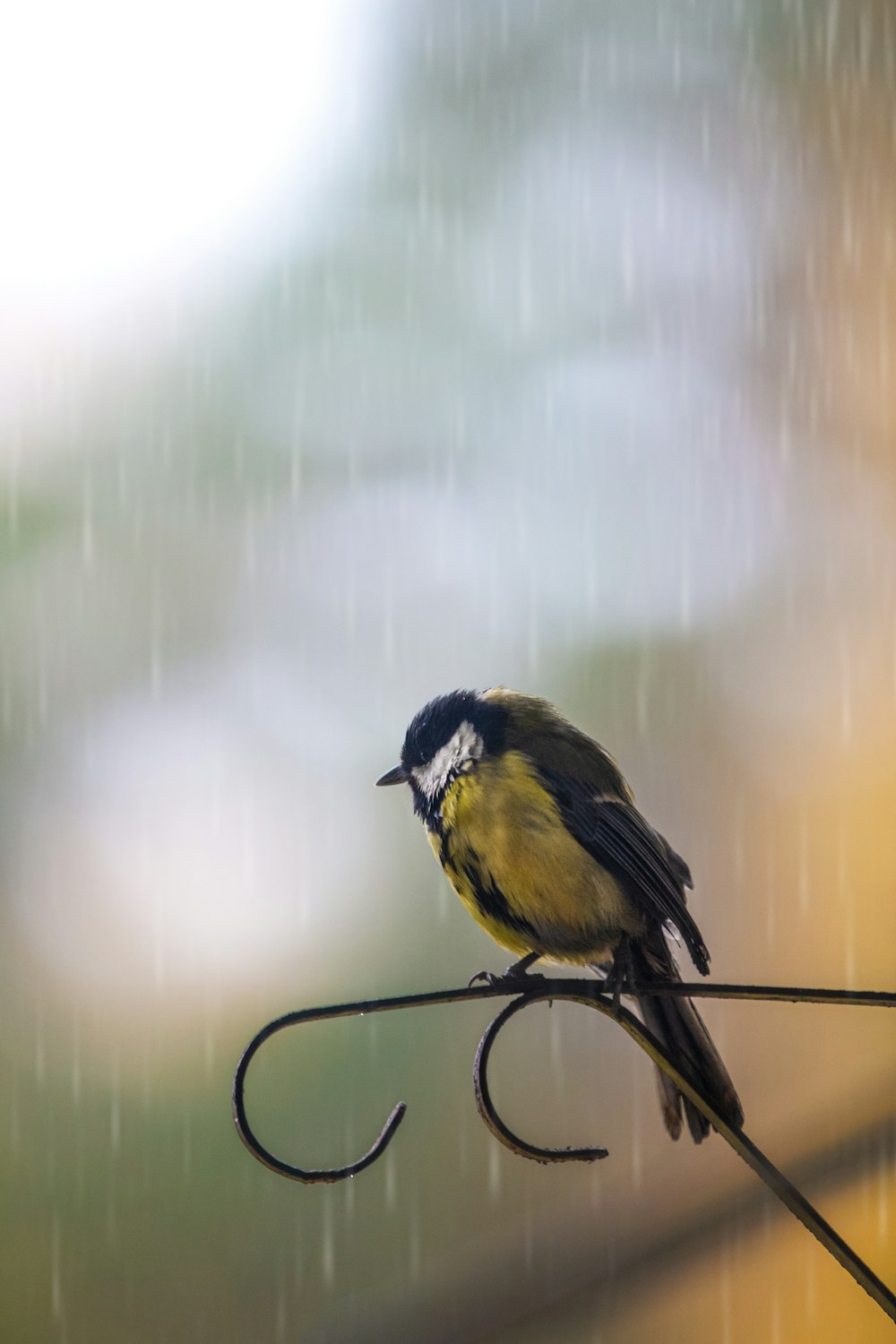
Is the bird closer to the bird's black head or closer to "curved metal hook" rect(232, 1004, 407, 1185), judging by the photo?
the bird's black head

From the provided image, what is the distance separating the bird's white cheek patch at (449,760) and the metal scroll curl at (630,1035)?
451 millimetres

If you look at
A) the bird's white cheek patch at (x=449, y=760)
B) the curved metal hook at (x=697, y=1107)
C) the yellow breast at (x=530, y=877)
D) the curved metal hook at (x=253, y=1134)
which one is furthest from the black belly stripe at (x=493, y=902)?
the curved metal hook at (x=253, y=1134)

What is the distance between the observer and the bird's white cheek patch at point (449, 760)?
3.73 ft

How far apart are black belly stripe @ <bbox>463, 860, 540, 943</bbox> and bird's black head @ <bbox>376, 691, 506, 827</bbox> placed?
88 mm

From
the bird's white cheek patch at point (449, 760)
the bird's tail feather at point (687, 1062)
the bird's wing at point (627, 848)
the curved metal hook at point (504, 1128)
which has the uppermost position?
the bird's white cheek patch at point (449, 760)

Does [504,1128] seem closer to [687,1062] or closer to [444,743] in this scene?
[687,1062]

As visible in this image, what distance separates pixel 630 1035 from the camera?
23.4 inches

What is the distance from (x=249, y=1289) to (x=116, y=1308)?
229 mm

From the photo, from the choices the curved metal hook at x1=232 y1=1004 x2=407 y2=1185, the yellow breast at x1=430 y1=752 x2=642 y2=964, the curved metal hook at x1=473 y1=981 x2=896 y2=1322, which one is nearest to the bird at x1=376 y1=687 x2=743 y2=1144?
the yellow breast at x1=430 y1=752 x2=642 y2=964

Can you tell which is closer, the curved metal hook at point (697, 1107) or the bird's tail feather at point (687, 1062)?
the curved metal hook at point (697, 1107)

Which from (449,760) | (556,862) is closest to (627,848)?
(556,862)

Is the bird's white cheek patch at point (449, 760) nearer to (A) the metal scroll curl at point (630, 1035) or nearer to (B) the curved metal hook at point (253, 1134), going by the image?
(A) the metal scroll curl at point (630, 1035)

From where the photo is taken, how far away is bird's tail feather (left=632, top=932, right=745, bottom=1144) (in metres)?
0.81

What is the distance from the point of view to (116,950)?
83.3 inches
